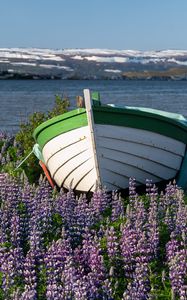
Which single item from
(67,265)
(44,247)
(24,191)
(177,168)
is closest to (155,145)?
(177,168)

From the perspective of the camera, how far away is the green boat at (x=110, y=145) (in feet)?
43.1

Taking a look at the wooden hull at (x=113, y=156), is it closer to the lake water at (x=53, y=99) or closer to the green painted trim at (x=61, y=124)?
the green painted trim at (x=61, y=124)

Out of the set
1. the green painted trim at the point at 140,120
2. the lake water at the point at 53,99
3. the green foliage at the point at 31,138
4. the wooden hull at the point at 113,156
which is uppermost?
the lake water at the point at 53,99

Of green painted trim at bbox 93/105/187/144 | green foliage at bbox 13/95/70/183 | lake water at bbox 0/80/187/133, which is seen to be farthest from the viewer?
lake water at bbox 0/80/187/133

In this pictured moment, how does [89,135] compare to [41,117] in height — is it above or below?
below

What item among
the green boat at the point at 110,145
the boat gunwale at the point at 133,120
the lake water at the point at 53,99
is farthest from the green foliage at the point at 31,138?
the lake water at the point at 53,99

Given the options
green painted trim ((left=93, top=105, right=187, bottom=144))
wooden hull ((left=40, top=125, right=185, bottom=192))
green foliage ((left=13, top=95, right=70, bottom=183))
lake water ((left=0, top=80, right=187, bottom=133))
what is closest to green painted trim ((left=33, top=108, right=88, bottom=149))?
wooden hull ((left=40, top=125, right=185, bottom=192))

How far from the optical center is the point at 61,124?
44.6 ft

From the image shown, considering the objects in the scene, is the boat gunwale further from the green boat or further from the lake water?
the lake water

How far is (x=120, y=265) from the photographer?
9.14m

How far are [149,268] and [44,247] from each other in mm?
1658

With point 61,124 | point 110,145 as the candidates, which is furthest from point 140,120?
point 61,124

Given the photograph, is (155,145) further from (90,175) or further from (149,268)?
(149,268)

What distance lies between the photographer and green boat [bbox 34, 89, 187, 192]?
1313 cm
